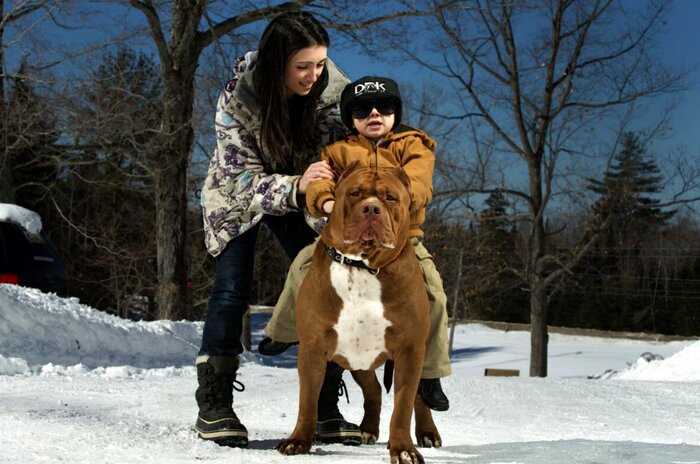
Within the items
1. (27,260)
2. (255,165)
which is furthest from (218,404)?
(27,260)

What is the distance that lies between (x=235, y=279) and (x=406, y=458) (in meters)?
1.17

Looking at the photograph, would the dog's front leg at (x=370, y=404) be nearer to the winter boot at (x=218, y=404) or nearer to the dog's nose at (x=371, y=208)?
the winter boot at (x=218, y=404)

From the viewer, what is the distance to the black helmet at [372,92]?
2.69m

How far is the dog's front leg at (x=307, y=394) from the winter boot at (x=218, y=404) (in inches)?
18.4

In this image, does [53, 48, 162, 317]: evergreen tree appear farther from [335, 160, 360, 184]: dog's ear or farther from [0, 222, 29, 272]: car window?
[335, 160, 360, 184]: dog's ear

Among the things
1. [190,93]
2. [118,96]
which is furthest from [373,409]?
[118,96]

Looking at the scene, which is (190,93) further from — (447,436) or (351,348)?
(351,348)

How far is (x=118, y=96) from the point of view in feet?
44.7

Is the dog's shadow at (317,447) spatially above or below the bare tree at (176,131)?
below

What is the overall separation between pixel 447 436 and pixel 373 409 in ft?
3.13

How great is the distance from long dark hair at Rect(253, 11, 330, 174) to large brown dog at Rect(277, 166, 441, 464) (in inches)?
27.8

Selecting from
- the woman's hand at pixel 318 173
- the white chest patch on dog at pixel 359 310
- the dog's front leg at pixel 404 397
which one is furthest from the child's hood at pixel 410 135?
the dog's front leg at pixel 404 397

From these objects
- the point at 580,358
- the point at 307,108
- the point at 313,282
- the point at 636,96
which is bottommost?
the point at 580,358

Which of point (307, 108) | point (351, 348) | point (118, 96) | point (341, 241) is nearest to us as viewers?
point (341, 241)
